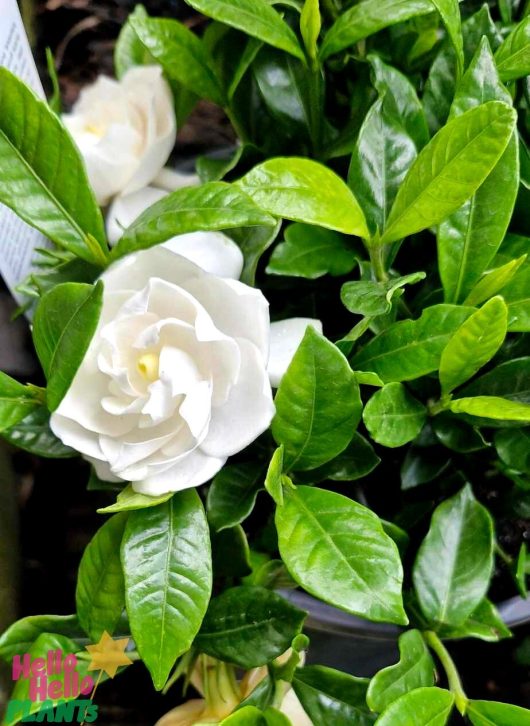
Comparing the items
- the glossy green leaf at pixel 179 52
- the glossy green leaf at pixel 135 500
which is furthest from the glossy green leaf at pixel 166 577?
the glossy green leaf at pixel 179 52

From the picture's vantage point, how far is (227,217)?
1.32 ft

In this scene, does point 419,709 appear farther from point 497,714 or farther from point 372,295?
point 372,295

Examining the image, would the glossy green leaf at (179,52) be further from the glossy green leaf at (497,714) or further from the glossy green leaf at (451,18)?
the glossy green leaf at (497,714)

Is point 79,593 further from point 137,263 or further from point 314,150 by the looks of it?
point 314,150

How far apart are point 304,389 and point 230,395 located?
1.9 inches

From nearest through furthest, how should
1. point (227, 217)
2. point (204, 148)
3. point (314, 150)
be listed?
point (227, 217), point (314, 150), point (204, 148)

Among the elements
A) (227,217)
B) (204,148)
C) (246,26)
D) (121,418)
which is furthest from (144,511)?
(204,148)

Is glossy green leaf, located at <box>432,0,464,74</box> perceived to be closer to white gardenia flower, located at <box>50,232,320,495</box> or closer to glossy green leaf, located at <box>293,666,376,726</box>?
white gardenia flower, located at <box>50,232,320,495</box>

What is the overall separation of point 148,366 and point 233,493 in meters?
0.14

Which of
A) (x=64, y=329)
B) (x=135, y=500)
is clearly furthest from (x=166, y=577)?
Result: (x=64, y=329)

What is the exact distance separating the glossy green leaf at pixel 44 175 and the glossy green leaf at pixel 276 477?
18 cm

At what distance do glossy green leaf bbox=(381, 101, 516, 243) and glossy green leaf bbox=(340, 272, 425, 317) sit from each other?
0.04 m

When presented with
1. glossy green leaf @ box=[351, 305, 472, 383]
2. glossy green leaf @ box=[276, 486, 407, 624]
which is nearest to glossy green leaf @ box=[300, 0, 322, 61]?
glossy green leaf @ box=[351, 305, 472, 383]

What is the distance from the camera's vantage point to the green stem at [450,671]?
19.7 inches
